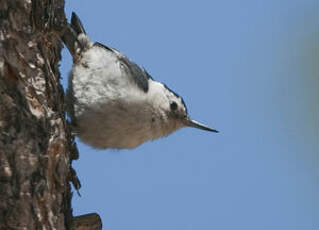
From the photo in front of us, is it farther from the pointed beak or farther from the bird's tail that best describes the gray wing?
the pointed beak

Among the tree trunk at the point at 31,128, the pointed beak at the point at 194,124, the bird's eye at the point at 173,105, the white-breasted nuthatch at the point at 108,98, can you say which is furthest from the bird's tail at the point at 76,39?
the tree trunk at the point at 31,128

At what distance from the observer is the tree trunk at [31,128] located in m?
2.01

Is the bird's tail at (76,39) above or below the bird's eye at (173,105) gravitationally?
above

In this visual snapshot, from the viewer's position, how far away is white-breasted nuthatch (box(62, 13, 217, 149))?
3.82 meters

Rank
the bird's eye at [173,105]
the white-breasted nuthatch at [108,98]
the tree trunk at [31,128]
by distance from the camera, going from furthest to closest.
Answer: the bird's eye at [173,105], the white-breasted nuthatch at [108,98], the tree trunk at [31,128]

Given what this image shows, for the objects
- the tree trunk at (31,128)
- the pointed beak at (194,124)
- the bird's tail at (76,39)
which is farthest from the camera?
the pointed beak at (194,124)

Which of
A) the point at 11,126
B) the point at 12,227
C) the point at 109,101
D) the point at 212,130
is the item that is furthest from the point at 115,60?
the point at 12,227

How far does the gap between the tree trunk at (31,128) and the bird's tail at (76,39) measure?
1.53 m

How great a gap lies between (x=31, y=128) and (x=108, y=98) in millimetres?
1662

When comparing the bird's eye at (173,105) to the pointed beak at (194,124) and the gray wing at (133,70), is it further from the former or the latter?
the gray wing at (133,70)

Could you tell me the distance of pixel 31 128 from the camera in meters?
2.17

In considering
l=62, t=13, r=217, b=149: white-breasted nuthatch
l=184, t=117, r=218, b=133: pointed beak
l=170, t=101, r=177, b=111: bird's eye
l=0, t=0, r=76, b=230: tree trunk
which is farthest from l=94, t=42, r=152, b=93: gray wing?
l=0, t=0, r=76, b=230: tree trunk

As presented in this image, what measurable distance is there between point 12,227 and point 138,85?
2366mm

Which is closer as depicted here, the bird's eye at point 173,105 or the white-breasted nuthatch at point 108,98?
the white-breasted nuthatch at point 108,98
